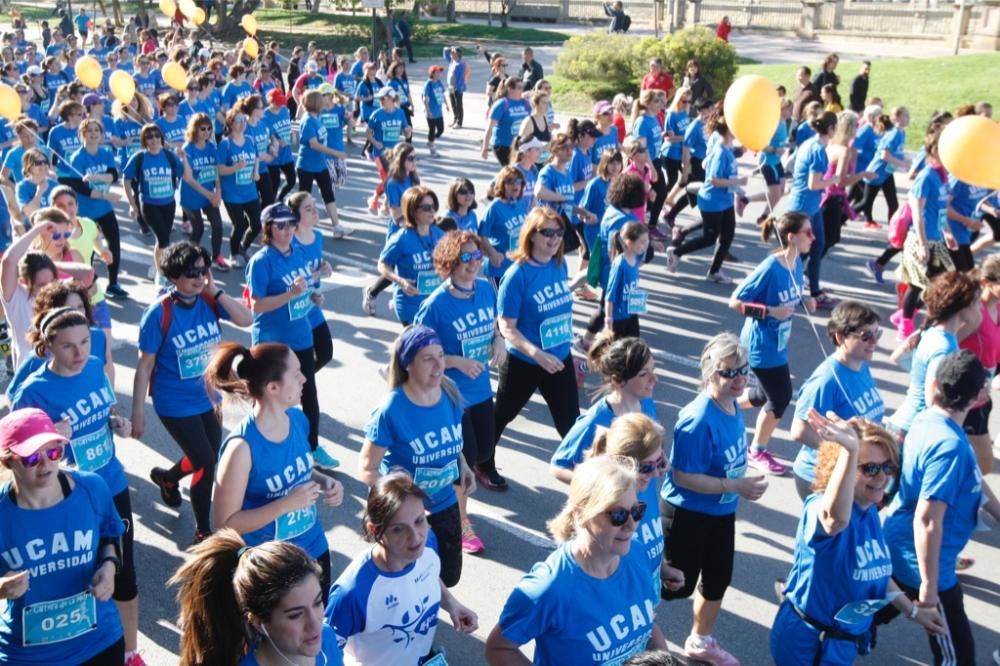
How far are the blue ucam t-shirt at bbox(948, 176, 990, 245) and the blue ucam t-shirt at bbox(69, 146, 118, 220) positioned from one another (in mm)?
8340

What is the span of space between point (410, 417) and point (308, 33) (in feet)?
131

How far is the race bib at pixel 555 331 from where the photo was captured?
21.7ft

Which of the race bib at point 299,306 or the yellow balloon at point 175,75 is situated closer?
the race bib at point 299,306

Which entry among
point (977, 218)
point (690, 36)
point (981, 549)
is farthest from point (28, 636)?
point (690, 36)

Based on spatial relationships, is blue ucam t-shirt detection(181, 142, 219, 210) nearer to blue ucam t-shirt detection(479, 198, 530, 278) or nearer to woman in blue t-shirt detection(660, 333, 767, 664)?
blue ucam t-shirt detection(479, 198, 530, 278)

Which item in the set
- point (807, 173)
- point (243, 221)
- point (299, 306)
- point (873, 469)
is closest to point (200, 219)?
point (243, 221)

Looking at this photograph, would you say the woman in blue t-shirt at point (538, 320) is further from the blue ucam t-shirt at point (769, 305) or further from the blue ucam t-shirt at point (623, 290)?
the blue ucam t-shirt at point (769, 305)

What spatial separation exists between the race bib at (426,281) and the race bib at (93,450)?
3133mm

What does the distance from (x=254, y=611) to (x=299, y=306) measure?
410cm

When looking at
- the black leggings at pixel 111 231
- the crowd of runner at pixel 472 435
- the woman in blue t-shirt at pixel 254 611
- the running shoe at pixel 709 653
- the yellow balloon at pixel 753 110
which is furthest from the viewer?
the black leggings at pixel 111 231

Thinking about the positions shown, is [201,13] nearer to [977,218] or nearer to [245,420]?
[977,218]

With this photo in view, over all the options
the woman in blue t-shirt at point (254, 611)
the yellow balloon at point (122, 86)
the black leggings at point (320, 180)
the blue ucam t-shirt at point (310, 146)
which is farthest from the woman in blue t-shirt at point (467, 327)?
the yellow balloon at point (122, 86)

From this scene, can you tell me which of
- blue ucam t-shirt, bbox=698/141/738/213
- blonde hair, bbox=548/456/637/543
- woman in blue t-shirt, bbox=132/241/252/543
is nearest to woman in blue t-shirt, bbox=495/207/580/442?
woman in blue t-shirt, bbox=132/241/252/543

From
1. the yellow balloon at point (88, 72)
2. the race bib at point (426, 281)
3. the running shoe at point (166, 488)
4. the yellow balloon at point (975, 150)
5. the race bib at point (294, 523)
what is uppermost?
the yellow balloon at point (88, 72)
